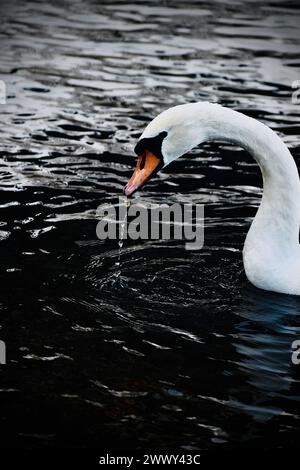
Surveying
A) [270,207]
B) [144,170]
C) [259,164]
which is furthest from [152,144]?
[270,207]

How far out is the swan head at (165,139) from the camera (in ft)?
22.0

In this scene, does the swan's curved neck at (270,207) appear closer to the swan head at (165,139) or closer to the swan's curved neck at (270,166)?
the swan's curved neck at (270,166)

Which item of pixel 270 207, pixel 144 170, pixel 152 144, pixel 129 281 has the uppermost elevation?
pixel 152 144

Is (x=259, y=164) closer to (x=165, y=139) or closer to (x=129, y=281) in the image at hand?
(x=165, y=139)

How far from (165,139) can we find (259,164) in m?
0.85

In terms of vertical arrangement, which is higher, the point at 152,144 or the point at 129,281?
the point at 152,144

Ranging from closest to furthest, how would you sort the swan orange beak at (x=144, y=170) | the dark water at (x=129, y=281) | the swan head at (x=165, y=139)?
the dark water at (x=129, y=281) → the swan head at (x=165, y=139) → the swan orange beak at (x=144, y=170)

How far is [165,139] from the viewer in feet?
22.2

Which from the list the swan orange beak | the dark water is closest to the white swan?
the swan orange beak

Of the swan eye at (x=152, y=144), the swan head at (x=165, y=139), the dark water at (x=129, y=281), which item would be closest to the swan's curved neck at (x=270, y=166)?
the swan head at (x=165, y=139)

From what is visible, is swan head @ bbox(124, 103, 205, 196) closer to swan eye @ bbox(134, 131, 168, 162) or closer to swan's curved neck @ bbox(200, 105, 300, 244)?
swan eye @ bbox(134, 131, 168, 162)

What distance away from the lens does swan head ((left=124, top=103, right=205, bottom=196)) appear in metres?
6.70

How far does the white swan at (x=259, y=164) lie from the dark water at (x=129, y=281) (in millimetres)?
226

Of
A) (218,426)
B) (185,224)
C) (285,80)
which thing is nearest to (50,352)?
(218,426)
